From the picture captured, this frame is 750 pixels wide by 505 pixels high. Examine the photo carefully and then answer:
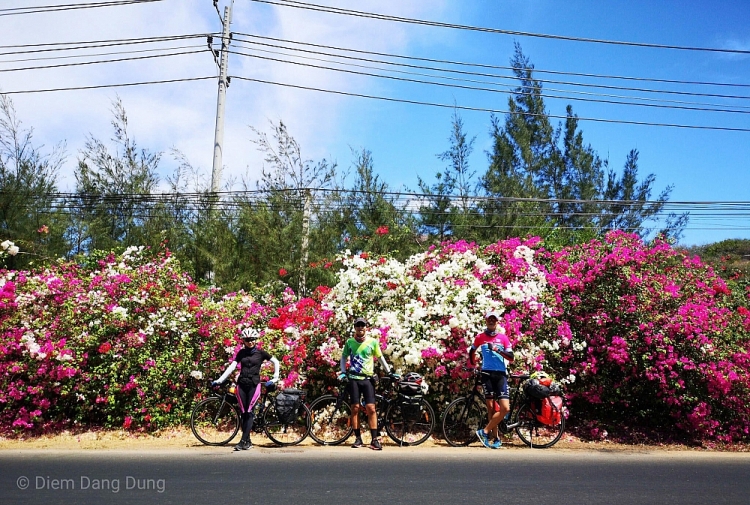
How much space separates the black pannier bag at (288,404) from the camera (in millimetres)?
9117

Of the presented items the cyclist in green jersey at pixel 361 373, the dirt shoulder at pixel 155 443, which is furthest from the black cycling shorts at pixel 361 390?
the dirt shoulder at pixel 155 443

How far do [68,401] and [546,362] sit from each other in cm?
852

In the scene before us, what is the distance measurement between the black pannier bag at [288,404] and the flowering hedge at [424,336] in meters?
1.09

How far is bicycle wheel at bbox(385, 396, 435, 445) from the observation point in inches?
361

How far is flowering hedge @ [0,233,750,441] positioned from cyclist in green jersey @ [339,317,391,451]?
3.32 ft

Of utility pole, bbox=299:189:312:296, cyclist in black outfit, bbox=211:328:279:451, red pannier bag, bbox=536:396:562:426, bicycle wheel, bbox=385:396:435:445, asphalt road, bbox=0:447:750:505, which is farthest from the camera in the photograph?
utility pole, bbox=299:189:312:296

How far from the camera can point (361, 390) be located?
354 inches

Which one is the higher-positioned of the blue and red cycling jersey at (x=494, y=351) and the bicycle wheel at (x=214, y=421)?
the blue and red cycling jersey at (x=494, y=351)

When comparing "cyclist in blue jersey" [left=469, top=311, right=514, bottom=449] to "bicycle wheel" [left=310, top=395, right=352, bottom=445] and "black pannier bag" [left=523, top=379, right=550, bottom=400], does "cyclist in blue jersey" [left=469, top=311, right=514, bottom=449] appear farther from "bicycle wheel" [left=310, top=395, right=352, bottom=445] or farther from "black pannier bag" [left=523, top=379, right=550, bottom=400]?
"bicycle wheel" [left=310, top=395, right=352, bottom=445]

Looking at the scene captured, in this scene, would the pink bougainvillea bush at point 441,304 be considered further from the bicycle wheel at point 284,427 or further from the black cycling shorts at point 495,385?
the bicycle wheel at point 284,427

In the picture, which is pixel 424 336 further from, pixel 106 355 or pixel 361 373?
pixel 106 355

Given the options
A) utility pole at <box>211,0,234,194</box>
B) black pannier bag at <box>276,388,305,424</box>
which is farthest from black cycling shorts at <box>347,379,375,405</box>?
utility pole at <box>211,0,234,194</box>

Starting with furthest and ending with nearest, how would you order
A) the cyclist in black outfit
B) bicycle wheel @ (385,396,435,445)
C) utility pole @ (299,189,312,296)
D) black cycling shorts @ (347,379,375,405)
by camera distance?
utility pole @ (299,189,312,296) < bicycle wheel @ (385,396,435,445) < black cycling shorts @ (347,379,375,405) < the cyclist in black outfit

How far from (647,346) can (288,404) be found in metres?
6.36
